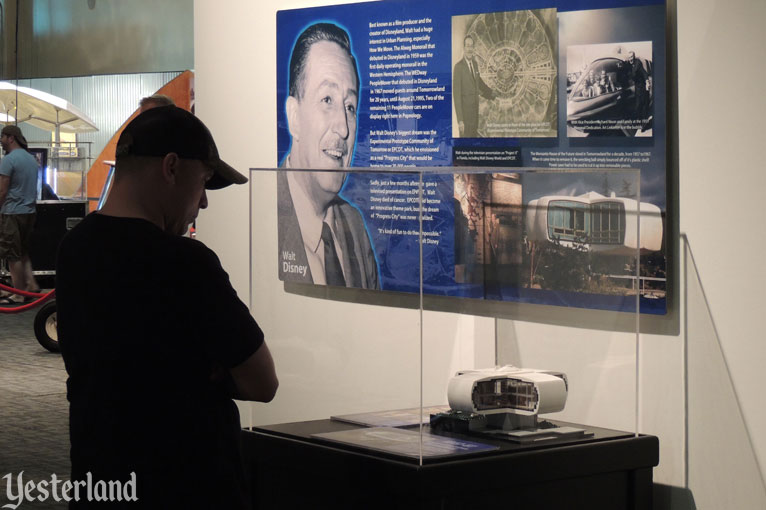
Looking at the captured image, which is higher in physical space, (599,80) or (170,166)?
(599,80)

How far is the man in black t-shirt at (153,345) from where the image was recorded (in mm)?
1970

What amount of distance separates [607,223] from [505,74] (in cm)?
88

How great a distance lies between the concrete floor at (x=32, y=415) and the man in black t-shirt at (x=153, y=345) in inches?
123

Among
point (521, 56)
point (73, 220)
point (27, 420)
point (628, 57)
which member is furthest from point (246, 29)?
point (73, 220)

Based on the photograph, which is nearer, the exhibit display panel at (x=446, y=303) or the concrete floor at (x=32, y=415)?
the exhibit display panel at (x=446, y=303)

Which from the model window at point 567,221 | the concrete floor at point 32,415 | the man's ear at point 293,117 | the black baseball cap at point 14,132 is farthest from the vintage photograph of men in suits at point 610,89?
the black baseball cap at point 14,132

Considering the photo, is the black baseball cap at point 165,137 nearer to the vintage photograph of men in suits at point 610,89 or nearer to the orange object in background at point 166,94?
the vintage photograph of men in suits at point 610,89

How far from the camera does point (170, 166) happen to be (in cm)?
203

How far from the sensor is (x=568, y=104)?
3.82 m

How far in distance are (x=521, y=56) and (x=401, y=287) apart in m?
1.33

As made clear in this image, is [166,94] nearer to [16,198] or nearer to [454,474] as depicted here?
[16,198]

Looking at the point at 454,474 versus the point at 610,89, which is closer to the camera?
the point at 454,474

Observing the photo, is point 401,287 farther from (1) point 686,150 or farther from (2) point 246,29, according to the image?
(2) point 246,29

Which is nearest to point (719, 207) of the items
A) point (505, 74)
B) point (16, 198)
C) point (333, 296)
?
point (505, 74)
